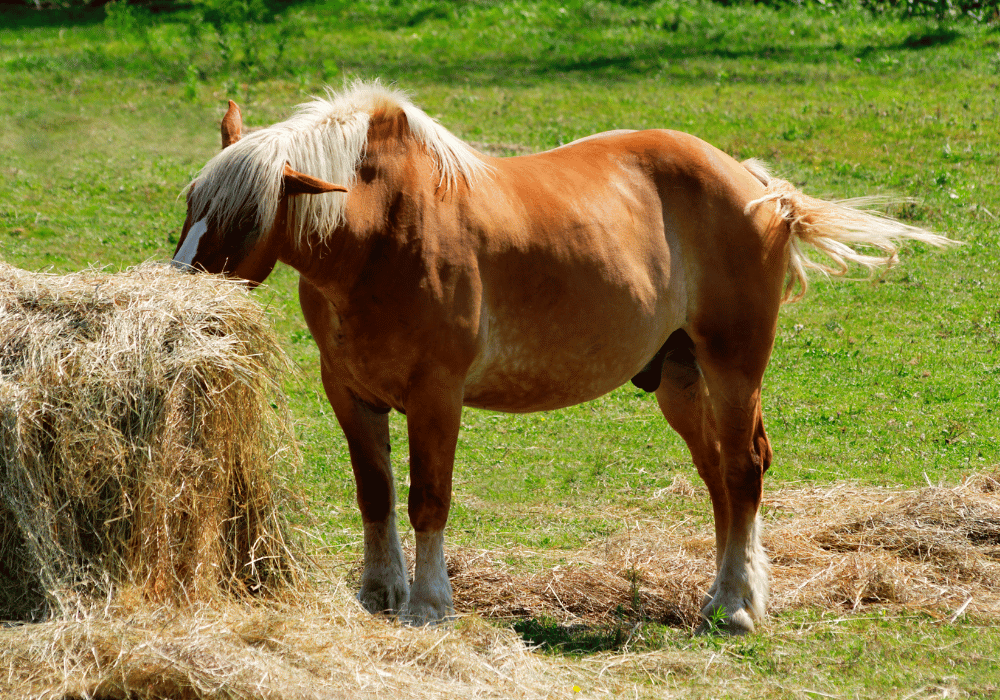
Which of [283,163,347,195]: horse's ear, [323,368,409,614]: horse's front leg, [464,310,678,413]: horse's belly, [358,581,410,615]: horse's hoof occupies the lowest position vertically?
[358,581,410,615]: horse's hoof

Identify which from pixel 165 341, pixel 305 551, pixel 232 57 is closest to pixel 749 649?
pixel 305 551

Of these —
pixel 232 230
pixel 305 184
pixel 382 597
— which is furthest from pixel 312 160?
pixel 382 597

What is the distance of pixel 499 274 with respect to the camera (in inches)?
154

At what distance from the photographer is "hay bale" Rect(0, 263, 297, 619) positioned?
3.36 metres

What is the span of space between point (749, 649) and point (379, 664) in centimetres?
156

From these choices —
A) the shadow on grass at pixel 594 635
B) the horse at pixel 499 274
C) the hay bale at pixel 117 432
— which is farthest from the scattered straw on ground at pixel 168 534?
the horse at pixel 499 274

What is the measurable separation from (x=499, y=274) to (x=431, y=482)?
86cm

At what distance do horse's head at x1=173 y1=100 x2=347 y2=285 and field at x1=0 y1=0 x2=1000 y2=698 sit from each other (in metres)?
1.01

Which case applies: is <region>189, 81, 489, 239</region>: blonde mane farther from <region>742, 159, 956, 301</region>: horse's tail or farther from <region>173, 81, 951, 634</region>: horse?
<region>742, 159, 956, 301</region>: horse's tail

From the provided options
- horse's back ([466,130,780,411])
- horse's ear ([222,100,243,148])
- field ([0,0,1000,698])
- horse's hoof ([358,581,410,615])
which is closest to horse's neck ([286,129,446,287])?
horse's back ([466,130,780,411])

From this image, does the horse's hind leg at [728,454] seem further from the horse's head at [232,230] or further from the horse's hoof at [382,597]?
the horse's head at [232,230]

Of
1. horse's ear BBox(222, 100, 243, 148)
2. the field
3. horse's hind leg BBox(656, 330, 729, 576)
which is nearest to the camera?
horse's ear BBox(222, 100, 243, 148)

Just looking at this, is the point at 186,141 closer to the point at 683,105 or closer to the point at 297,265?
the point at 683,105

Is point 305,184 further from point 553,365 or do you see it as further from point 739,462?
point 739,462
